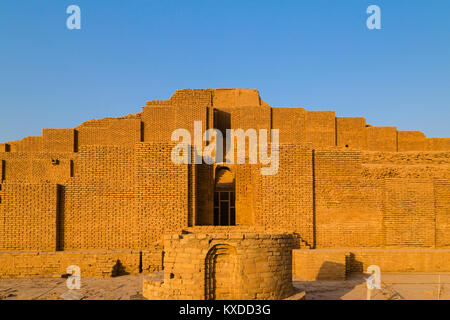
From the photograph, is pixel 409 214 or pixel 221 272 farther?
pixel 409 214

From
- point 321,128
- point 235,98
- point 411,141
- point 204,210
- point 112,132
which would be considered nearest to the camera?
point 204,210

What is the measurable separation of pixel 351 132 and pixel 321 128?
6.13 feet

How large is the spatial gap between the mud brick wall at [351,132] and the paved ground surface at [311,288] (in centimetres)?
965

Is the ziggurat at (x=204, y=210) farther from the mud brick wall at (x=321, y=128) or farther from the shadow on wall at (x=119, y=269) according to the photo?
the mud brick wall at (x=321, y=128)

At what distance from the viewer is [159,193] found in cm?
1205

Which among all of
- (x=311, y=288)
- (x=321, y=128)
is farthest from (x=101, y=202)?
(x=321, y=128)

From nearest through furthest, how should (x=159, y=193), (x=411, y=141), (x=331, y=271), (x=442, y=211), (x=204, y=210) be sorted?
(x=331, y=271), (x=159, y=193), (x=442, y=211), (x=204, y=210), (x=411, y=141)

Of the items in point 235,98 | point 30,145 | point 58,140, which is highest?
point 235,98

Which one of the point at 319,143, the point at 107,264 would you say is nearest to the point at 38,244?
the point at 107,264

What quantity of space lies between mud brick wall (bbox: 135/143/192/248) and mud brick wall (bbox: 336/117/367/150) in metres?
10.4

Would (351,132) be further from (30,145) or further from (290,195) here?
(30,145)

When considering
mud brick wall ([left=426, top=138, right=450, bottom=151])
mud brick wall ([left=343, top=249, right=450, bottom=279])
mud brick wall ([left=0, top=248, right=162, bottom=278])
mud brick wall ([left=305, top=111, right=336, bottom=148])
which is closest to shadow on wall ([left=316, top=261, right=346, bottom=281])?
mud brick wall ([left=343, top=249, right=450, bottom=279])

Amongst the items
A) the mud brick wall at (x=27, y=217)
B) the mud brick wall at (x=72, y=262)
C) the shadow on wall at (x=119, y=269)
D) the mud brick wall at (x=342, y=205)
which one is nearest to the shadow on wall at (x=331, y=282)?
the mud brick wall at (x=342, y=205)

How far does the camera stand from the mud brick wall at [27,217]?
11961 millimetres
